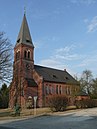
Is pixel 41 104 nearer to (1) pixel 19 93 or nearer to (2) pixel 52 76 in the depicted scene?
(1) pixel 19 93

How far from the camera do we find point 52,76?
204ft

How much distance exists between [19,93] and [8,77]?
649 inches

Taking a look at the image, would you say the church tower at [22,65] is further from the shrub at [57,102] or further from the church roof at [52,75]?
the shrub at [57,102]

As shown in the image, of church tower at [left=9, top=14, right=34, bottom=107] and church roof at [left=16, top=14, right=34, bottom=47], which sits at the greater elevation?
church roof at [left=16, top=14, right=34, bottom=47]

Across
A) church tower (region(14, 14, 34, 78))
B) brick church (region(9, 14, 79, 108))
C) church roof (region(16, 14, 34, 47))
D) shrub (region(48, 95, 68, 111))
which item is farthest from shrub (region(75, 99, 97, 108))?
church roof (region(16, 14, 34, 47))

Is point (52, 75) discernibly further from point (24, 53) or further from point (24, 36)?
point (24, 36)

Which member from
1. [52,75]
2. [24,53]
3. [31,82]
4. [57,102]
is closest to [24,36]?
[24,53]

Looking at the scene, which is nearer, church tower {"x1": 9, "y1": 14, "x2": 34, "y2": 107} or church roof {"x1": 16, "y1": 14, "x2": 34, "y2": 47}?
church tower {"x1": 9, "y1": 14, "x2": 34, "y2": 107}

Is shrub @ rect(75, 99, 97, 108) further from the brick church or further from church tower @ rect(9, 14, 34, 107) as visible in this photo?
church tower @ rect(9, 14, 34, 107)

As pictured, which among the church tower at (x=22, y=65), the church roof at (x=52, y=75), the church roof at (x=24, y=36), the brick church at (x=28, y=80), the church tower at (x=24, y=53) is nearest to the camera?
the church tower at (x=22, y=65)

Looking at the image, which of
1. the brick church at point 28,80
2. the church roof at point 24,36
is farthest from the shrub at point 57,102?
the church roof at point 24,36

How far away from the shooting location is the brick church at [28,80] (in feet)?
174

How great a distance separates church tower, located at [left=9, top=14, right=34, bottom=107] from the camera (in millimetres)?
52969

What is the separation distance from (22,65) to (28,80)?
4.42 m
